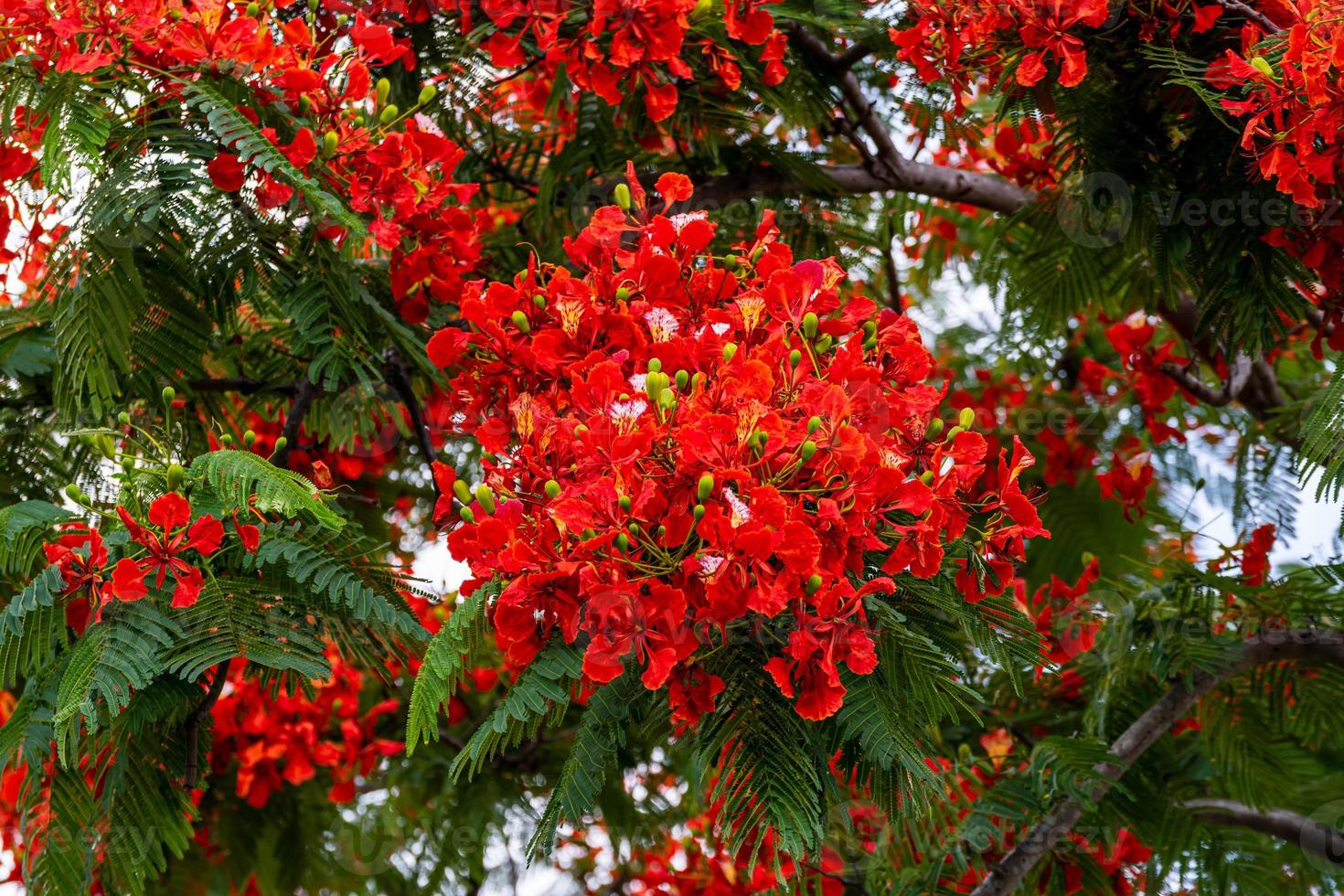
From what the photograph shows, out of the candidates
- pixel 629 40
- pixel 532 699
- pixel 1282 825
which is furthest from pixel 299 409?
pixel 1282 825

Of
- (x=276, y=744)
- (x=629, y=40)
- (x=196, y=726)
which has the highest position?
(x=629, y=40)

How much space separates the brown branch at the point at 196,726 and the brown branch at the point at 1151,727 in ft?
5.51

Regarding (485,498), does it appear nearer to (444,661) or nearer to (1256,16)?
(444,661)

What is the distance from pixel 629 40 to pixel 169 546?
133 cm

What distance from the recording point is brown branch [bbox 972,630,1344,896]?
3014 mm

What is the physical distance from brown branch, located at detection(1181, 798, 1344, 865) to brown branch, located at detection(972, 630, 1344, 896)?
31 cm

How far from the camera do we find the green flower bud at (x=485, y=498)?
1.96 m

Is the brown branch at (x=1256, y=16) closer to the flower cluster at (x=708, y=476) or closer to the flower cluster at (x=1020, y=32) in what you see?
the flower cluster at (x=1020, y=32)

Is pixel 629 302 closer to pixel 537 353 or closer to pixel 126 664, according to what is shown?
pixel 537 353

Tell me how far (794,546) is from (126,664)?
3.50ft

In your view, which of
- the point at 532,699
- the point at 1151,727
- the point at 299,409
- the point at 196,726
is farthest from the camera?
the point at 1151,727

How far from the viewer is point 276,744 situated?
387cm

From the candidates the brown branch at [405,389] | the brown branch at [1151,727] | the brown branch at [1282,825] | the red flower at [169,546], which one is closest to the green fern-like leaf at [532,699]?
the red flower at [169,546]

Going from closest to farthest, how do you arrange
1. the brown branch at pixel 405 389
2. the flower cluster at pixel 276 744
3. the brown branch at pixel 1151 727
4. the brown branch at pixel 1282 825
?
the brown branch at pixel 1151 727 → the brown branch at pixel 405 389 → the brown branch at pixel 1282 825 → the flower cluster at pixel 276 744
